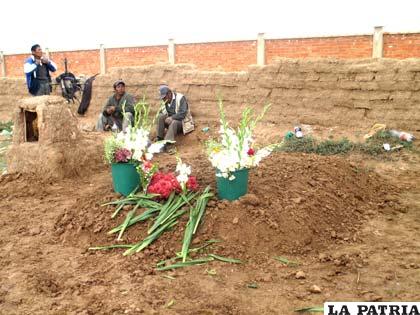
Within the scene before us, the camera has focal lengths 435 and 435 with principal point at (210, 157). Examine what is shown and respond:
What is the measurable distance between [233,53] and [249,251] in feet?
34.8

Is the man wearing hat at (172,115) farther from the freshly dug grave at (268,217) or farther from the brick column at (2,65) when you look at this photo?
the brick column at (2,65)

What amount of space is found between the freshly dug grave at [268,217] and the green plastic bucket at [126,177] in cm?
17

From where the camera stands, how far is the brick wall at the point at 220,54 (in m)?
13.2

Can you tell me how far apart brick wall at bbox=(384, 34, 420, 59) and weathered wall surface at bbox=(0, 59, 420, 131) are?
11.3ft

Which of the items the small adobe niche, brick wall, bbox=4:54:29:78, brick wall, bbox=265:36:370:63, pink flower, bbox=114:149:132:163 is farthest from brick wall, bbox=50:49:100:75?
pink flower, bbox=114:149:132:163

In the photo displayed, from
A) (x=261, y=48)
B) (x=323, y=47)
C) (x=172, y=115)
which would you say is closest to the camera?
(x=172, y=115)

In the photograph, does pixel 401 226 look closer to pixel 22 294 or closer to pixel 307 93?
pixel 22 294

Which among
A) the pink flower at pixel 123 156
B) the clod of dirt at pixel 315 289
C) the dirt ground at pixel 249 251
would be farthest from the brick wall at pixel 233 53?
the clod of dirt at pixel 315 289

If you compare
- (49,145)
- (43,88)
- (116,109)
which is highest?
(43,88)

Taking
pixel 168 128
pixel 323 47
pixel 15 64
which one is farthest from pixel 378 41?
pixel 15 64

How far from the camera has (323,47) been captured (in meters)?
11.6

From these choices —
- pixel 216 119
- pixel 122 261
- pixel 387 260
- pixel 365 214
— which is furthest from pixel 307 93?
pixel 122 261

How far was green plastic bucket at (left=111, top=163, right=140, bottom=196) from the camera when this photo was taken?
4.66 m

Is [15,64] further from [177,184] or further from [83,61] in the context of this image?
[177,184]
